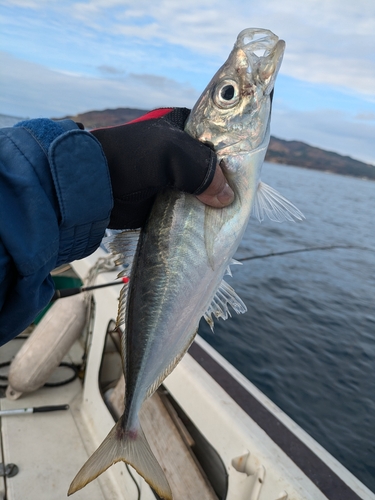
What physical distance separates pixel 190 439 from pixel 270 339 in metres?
5.57

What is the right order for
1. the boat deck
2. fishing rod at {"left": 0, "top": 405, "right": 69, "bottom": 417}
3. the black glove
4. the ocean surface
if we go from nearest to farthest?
1. the black glove
2. the boat deck
3. fishing rod at {"left": 0, "top": 405, "right": 69, "bottom": 417}
4. the ocean surface

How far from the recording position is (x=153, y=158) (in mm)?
1771

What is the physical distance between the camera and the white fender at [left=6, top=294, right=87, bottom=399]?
4.64 m

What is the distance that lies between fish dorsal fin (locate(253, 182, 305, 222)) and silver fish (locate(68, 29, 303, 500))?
0.09 metres

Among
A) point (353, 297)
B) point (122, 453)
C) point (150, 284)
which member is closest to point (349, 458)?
point (122, 453)

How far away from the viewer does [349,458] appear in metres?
5.52

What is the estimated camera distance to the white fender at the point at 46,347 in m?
4.64

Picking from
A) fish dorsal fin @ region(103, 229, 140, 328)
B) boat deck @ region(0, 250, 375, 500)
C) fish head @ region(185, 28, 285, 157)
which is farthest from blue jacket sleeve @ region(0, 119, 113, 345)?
boat deck @ region(0, 250, 375, 500)

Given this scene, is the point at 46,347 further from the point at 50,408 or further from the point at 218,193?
the point at 218,193

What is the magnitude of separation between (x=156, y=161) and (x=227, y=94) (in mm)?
585

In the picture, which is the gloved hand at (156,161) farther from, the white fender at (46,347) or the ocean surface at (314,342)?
the ocean surface at (314,342)

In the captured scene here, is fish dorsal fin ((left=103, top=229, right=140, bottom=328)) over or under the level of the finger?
under

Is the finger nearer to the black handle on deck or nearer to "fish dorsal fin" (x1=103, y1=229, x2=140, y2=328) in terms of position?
"fish dorsal fin" (x1=103, y1=229, x2=140, y2=328)

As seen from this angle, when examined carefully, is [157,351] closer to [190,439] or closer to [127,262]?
[127,262]
